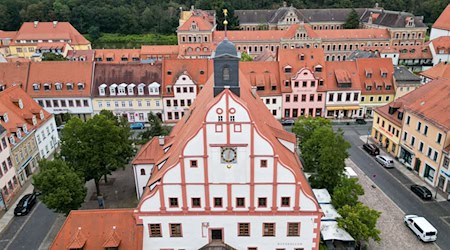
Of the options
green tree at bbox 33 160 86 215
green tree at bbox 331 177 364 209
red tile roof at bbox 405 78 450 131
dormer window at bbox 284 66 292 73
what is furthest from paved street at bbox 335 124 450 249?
green tree at bbox 33 160 86 215

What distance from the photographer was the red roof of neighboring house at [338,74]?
2805 inches

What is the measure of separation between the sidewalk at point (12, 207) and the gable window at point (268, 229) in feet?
97.7

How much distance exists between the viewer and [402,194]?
156 feet

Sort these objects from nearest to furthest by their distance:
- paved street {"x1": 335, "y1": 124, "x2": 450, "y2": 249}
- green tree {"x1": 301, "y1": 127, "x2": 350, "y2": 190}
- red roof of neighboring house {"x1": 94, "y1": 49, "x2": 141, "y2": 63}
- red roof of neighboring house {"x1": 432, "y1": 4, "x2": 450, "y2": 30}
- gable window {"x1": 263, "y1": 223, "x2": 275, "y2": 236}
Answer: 1. gable window {"x1": 263, "y1": 223, "x2": 275, "y2": 236}
2. paved street {"x1": 335, "y1": 124, "x2": 450, "y2": 249}
3. green tree {"x1": 301, "y1": 127, "x2": 350, "y2": 190}
4. red roof of neighboring house {"x1": 94, "y1": 49, "x2": 141, "y2": 63}
5. red roof of neighboring house {"x1": 432, "y1": 4, "x2": 450, "y2": 30}

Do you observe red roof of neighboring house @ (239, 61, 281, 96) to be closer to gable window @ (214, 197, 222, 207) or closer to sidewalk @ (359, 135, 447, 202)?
sidewalk @ (359, 135, 447, 202)

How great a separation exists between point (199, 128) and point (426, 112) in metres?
36.0

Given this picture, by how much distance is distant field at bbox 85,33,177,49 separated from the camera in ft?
525

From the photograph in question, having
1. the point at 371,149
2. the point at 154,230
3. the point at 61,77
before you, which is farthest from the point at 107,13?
the point at 154,230

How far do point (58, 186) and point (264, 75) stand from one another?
4552cm

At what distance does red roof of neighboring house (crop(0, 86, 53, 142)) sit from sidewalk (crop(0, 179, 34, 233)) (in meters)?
6.63

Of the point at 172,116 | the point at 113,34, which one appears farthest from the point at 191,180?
the point at 113,34

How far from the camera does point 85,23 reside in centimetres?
17050

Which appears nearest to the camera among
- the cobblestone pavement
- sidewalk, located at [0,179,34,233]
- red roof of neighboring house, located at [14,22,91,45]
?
the cobblestone pavement

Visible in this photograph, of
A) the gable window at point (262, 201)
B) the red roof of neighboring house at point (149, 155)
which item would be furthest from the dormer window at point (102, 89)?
the gable window at point (262, 201)
